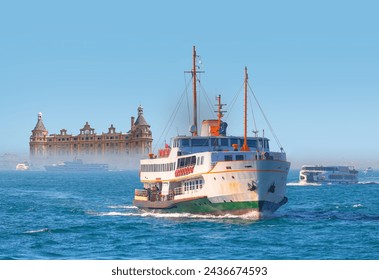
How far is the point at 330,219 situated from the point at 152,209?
15.8 metres

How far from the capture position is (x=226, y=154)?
184ft

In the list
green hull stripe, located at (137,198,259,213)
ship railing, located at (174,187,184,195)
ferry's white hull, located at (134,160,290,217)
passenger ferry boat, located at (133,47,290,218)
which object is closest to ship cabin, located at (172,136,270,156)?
passenger ferry boat, located at (133,47,290,218)

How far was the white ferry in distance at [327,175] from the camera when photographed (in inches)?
6088

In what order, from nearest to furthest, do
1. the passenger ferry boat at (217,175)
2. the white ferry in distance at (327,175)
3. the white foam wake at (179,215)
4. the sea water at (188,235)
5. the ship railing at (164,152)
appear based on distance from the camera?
the sea water at (188,235) → the passenger ferry boat at (217,175) → the white foam wake at (179,215) → the ship railing at (164,152) → the white ferry in distance at (327,175)

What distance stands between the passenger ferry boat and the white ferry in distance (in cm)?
9256

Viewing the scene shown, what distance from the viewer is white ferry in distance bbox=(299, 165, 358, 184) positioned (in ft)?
507

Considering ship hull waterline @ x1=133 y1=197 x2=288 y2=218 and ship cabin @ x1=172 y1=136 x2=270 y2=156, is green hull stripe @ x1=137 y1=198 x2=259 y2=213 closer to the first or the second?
ship hull waterline @ x1=133 y1=197 x2=288 y2=218

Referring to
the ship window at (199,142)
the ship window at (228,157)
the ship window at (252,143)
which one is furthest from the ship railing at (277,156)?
the ship window at (199,142)

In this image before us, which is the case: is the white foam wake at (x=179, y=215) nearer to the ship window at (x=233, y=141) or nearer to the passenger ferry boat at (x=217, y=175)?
the passenger ferry boat at (x=217, y=175)

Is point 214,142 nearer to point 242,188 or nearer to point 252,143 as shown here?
point 252,143

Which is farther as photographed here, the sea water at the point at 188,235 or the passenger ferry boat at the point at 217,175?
the passenger ferry boat at the point at 217,175

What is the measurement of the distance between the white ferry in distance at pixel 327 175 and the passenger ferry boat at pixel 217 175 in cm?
9256
